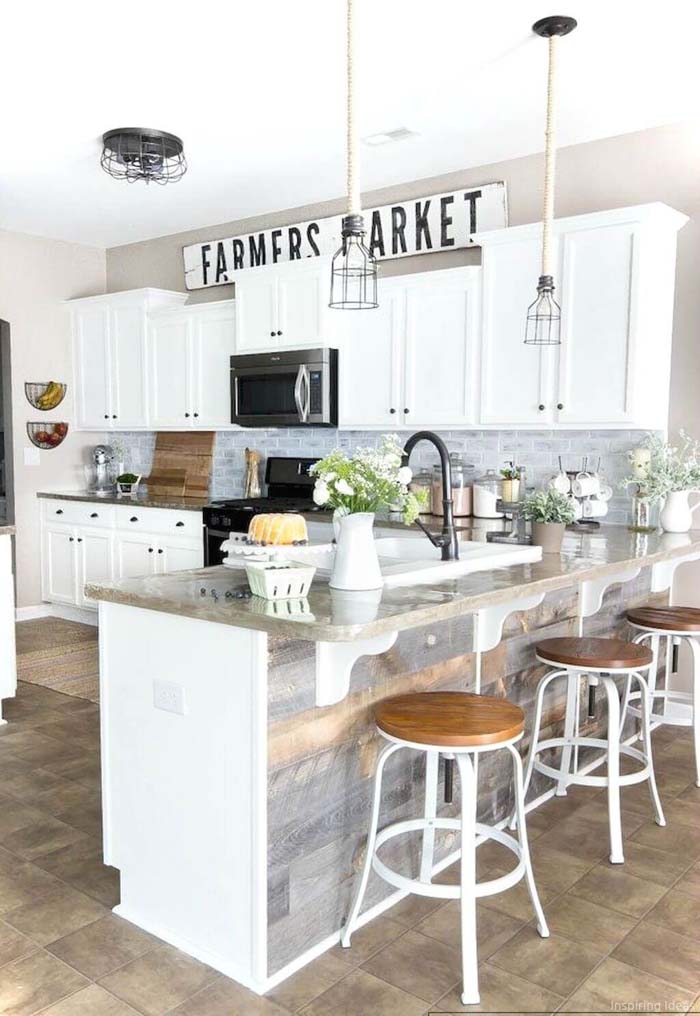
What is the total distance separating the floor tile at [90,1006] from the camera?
6.67ft

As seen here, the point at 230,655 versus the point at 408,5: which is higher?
the point at 408,5

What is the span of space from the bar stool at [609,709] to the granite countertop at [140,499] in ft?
9.54

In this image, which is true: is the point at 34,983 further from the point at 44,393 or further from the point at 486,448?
the point at 44,393

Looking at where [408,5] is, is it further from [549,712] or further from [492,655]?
[549,712]

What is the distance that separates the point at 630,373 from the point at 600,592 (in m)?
1.08

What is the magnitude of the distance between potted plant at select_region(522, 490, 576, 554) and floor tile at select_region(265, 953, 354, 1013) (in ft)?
5.15

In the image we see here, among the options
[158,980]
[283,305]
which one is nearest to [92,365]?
[283,305]

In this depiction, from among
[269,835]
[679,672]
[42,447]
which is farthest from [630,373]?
[42,447]

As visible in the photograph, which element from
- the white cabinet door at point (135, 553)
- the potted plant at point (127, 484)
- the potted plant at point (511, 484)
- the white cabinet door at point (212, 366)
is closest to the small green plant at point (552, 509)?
the potted plant at point (511, 484)

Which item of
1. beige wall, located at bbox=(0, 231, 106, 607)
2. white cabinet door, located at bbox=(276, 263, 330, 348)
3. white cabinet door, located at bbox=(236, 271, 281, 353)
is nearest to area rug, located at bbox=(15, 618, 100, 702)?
beige wall, located at bbox=(0, 231, 106, 607)

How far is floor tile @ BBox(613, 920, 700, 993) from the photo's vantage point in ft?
7.21

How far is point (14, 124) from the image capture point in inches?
160

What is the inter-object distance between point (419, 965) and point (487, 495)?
8.59 feet

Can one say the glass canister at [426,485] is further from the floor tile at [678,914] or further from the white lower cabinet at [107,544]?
the floor tile at [678,914]
